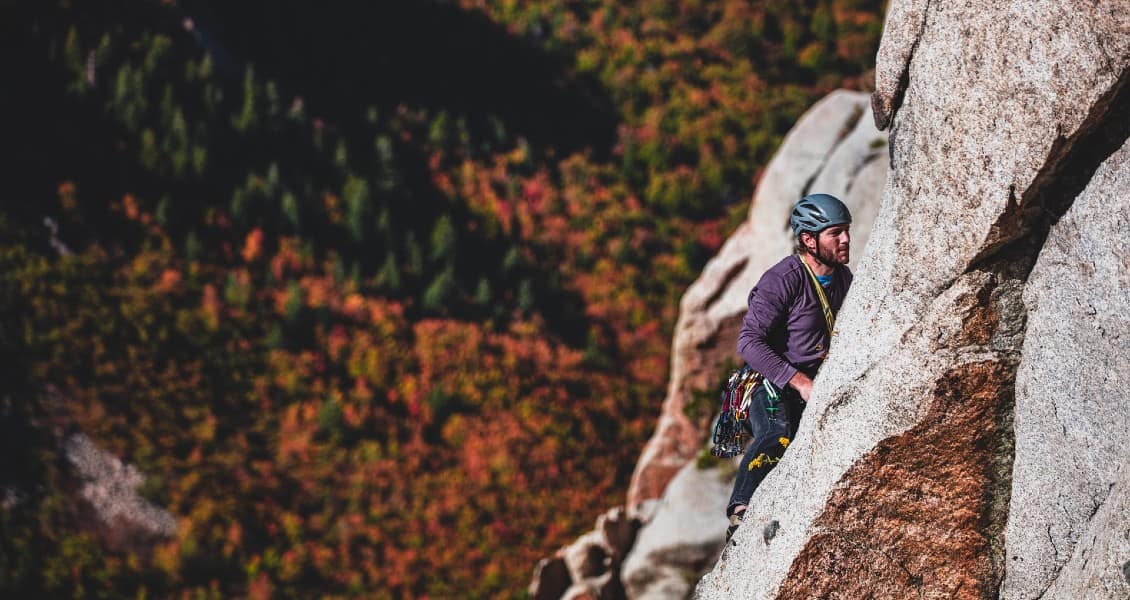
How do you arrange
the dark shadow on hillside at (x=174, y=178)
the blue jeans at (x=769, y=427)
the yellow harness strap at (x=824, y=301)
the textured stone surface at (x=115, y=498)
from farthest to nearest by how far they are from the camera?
1. the dark shadow on hillside at (x=174, y=178)
2. the textured stone surface at (x=115, y=498)
3. the blue jeans at (x=769, y=427)
4. the yellow harness strap at (x=824, y=301)

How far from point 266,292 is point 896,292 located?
38.3 meters

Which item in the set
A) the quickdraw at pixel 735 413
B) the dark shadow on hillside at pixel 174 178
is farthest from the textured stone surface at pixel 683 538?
the dark shadow on hillside at pixel 174 178

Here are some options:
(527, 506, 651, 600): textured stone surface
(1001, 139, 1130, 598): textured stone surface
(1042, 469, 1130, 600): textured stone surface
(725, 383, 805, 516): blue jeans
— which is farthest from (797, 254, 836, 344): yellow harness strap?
(527, 506, 651, 600): textured stone surface

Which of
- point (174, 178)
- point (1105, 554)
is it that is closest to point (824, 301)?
point (1105, 554)

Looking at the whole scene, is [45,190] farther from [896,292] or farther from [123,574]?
[896,292]

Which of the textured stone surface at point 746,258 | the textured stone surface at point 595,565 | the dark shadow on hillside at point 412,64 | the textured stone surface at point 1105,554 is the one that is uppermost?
the dark shadow on hillside at point 412,64

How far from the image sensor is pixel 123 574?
31781 millimetres

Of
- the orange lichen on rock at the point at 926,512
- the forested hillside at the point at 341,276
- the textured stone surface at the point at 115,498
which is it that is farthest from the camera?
the forested hillside at the point at 341,276

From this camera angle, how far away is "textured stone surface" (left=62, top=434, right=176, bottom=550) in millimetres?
32906

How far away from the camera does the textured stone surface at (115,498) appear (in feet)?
108

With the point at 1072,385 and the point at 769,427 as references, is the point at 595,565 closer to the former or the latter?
the point at 769,427

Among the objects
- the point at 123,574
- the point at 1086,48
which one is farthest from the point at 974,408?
the point at 123,574

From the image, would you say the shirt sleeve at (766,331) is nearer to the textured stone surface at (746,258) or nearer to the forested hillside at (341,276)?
the textured stone surface at (746,258)

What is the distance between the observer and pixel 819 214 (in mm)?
6750
